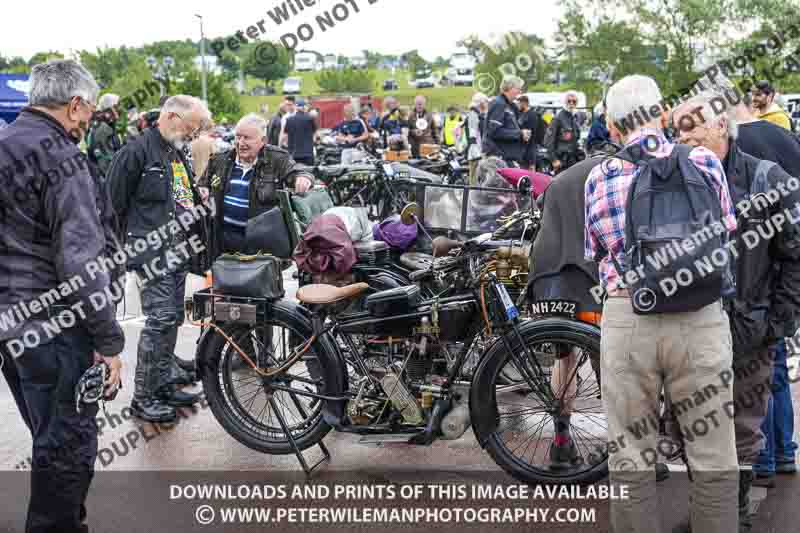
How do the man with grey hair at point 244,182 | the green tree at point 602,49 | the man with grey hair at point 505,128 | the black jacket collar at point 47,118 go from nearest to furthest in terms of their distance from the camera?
Result: the black jacket collar at point 47,118 → the man with grey hair at point 244,182 → the man with grey hair at point 505,128 → the green tree at point 602,49

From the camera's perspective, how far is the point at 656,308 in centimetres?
339

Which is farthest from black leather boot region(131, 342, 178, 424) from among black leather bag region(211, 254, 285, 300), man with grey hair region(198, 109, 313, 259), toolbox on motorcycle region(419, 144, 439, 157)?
toolbox on motorcycle region(419, 144, 439, 157)

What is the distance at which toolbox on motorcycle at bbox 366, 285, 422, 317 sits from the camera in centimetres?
478

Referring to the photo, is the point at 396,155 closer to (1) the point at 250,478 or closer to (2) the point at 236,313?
(2) the point at 236,313

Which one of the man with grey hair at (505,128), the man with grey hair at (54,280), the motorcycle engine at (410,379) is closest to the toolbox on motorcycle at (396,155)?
the man with grey hair at (505,128)

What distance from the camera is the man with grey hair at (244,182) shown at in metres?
6.60

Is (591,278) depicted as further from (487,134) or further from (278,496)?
(487,134)

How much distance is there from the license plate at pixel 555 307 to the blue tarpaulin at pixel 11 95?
21.5 m

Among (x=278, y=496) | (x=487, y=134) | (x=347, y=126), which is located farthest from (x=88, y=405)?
(x=347, y=126)

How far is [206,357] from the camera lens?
17.1 feet

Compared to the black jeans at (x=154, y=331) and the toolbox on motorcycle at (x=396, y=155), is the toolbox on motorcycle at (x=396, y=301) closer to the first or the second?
the black jeans at (x=154, y=331)

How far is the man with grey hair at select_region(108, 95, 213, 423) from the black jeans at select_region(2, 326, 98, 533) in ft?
6.62

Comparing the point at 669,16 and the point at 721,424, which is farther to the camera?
the point at 669,16

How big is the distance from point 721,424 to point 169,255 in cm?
376
